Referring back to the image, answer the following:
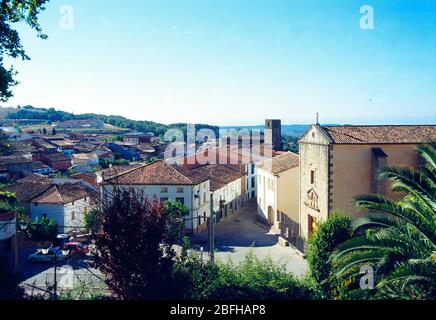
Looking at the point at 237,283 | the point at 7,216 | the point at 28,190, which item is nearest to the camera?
the point at 237,283

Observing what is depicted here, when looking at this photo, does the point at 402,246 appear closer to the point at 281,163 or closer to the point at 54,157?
the point at 281,163

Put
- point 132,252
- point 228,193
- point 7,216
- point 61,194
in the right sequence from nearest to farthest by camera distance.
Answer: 1. point 132,252
2. point 7,216
3. point 61,194
4. point 228,193

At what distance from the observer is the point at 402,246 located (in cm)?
991

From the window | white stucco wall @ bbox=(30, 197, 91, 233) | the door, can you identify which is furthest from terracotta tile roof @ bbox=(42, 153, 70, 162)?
the window

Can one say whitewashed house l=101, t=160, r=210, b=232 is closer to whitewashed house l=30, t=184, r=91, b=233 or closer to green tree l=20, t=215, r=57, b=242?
whitewashed house l=30, t=184, r=91, b=233

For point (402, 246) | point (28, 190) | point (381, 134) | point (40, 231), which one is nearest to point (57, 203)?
point (28, 190)

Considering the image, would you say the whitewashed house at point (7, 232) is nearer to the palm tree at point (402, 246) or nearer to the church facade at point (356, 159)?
the church facade at point (356, 159)

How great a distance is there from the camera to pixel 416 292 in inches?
368

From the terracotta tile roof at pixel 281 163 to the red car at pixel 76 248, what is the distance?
15573 millimetres

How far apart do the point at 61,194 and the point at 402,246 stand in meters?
29.4

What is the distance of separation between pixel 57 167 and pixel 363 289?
223 ft

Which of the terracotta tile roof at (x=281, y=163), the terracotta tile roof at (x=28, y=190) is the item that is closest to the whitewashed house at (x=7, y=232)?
the terracotta tile roof at (x=28, y=190)

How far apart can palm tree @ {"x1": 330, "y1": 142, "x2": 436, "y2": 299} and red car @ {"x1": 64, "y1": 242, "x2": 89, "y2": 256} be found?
→ 16430mm
